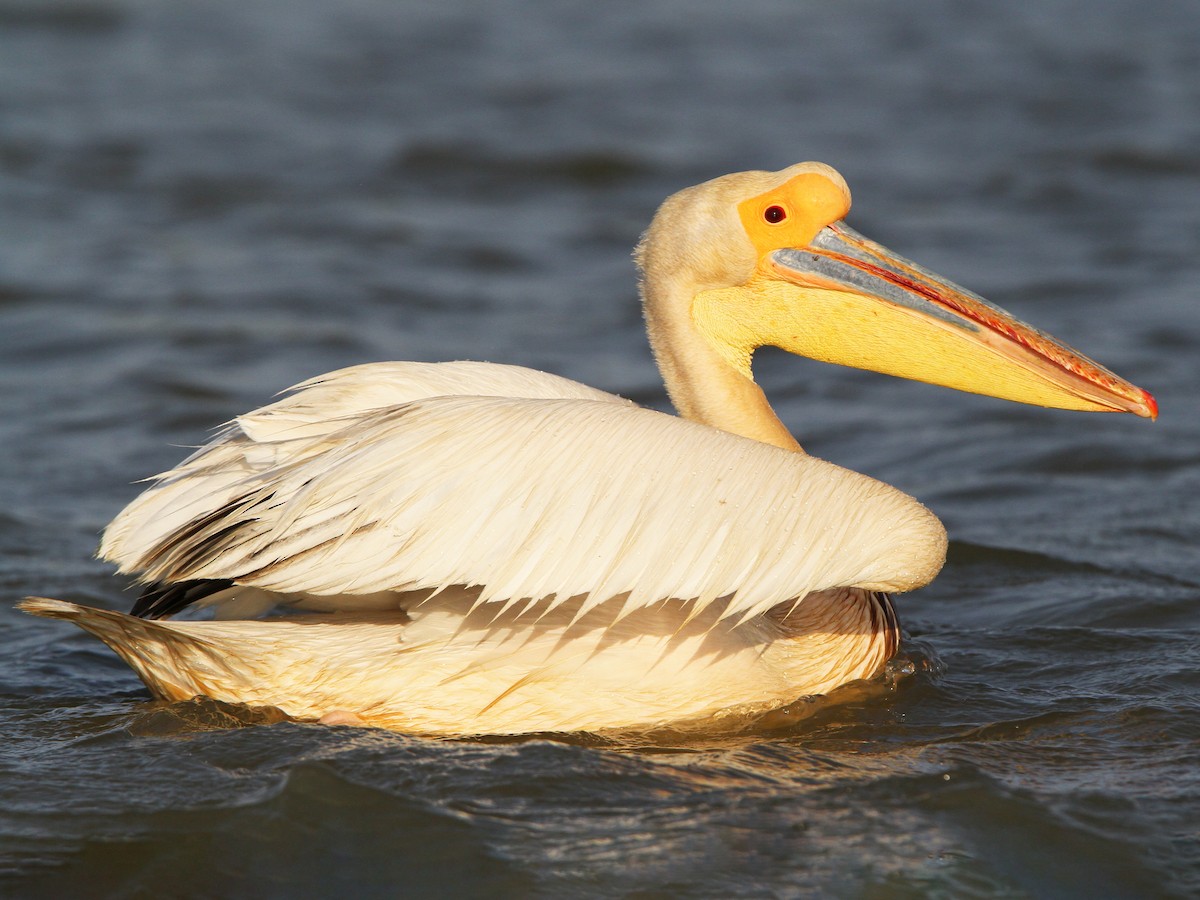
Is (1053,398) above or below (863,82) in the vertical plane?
below

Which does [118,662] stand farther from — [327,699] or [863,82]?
[863,82]

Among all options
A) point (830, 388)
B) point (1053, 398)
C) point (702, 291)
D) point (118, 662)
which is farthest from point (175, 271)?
point (1053, 398)

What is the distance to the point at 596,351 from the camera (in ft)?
23.9

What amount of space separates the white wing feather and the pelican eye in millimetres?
661

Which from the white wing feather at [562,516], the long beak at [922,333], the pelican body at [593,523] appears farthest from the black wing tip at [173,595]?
the long beak at [922,333]

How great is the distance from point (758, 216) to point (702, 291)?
23 cm

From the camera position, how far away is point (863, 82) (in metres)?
11.9

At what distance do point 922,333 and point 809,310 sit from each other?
0.27m

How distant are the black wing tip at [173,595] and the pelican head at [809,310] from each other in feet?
3.89

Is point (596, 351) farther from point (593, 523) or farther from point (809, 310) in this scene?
point (593, 523)

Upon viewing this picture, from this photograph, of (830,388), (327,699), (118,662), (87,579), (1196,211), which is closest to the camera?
(327,699)

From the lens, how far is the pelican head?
140 inches

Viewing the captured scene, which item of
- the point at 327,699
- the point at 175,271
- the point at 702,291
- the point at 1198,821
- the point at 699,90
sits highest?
the point at 699,90

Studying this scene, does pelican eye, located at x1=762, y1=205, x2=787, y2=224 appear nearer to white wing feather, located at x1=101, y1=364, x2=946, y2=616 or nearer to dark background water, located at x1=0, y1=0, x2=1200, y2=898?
white wing feather, located at x1=101, y1=364, x2=946, y2=616
